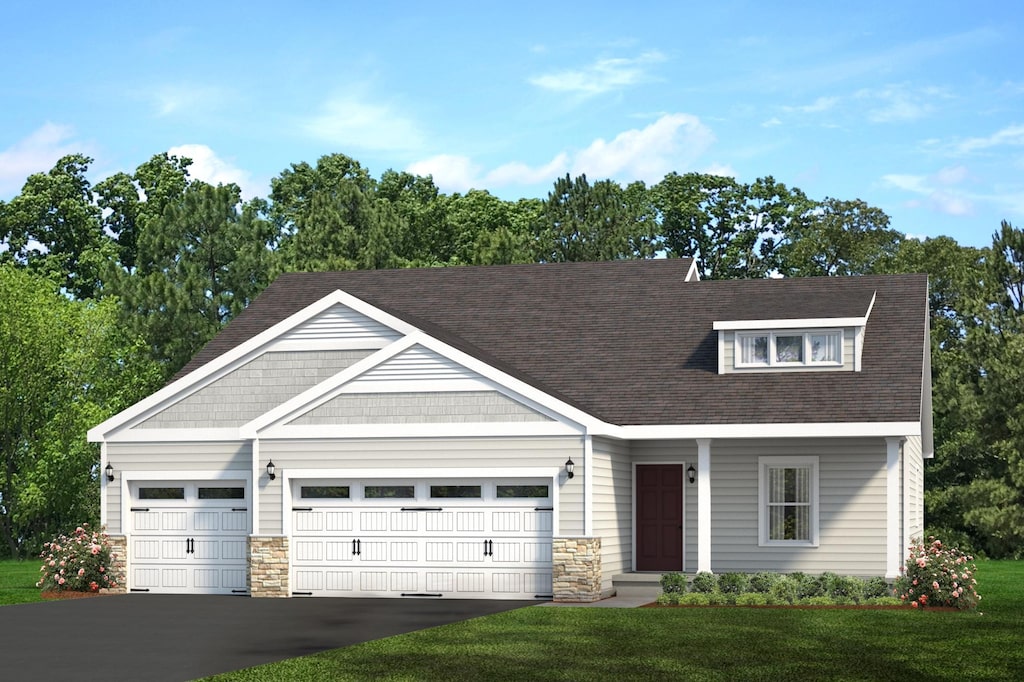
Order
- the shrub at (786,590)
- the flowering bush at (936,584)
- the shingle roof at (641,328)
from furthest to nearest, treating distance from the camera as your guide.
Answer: the shingle roof at (641,328) → the shrub at (786,590) → the flowering bush at (936,584)

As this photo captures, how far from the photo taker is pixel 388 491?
2619 centimetres

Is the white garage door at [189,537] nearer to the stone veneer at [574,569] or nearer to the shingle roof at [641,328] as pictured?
the shingle roof at [641,328]

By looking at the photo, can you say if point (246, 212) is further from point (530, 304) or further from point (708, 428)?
point (708, 428)

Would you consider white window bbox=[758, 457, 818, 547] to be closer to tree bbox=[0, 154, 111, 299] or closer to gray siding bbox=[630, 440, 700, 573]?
gray siding bbox=[630, 440, 700, 573]

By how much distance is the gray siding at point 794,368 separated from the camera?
2800cm

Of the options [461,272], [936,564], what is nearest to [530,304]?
[461,272]

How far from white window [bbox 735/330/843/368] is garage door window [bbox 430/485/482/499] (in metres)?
6.17

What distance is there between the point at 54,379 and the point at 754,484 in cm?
2855

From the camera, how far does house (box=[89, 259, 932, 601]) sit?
25469mm

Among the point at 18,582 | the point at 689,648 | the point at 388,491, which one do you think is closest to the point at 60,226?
the point at 18,582

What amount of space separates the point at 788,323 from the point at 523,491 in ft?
21.4

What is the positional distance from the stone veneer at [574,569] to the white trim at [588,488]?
0.77 ft

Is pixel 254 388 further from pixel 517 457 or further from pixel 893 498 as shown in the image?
pixel 893 498

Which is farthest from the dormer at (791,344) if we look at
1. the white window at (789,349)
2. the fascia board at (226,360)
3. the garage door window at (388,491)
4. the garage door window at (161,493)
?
the garage door window at (161,493)
